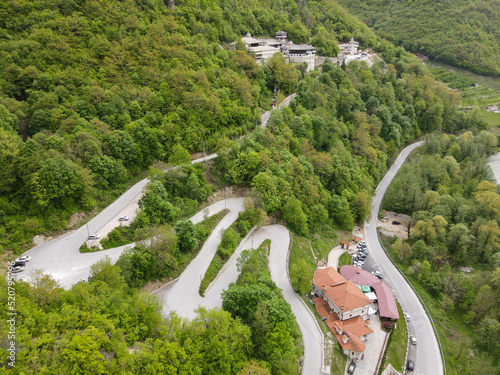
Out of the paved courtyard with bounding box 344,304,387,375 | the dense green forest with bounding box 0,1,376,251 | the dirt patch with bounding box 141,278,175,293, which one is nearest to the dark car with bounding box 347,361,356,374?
the paved courtyard with bounding box 344,304,387,375

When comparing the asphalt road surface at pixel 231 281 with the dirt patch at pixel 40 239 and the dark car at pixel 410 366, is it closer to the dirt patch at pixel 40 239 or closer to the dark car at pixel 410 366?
the dark car at pixel 410 366

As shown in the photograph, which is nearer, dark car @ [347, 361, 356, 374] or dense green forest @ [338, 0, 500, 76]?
dark car @ [347, 361, 356, 374]

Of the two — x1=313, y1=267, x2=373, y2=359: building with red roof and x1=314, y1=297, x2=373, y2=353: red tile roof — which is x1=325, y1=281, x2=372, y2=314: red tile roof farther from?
x1=314, y1=297, x2=373, y2=353: red tile roof

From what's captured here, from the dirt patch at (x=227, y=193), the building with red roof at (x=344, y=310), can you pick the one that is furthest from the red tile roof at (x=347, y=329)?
the dirt patch at (x=227, y=193)

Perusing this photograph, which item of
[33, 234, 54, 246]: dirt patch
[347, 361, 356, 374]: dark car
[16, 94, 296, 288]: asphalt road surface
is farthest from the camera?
[33, 234, 54, 246]: dirt patch

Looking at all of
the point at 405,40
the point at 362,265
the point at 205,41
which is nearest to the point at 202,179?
the point at 362,265

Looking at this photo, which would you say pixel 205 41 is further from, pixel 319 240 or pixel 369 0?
pixel 369 0

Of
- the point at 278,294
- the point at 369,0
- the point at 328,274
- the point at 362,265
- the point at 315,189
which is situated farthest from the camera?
the point at 369,0
